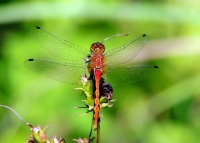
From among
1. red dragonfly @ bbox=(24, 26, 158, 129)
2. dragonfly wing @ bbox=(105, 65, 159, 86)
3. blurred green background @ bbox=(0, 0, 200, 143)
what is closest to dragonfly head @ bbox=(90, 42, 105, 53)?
red dragonfly @ bbox=(24, 26, 158, 129)

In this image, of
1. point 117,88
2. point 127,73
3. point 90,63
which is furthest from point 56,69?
point 117,88

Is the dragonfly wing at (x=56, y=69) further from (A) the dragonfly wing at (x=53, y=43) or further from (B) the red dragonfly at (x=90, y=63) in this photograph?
(A) the dragonfly wing at (x=53, y=43)

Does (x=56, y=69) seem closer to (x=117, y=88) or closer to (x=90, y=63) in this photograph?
(x=90, y=63)

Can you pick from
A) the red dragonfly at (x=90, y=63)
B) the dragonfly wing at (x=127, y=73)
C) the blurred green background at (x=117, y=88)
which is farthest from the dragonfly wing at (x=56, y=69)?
the blurred green background at (x=117, y=88)

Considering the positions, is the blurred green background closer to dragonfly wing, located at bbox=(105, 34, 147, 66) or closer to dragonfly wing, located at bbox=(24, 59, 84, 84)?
dragonfly wing, located at bbox=(105, 34, 147, 66)

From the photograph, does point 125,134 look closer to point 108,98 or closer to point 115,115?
point 115,115

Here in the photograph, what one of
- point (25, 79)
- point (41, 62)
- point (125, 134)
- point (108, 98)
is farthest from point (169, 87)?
point (108, 98)
